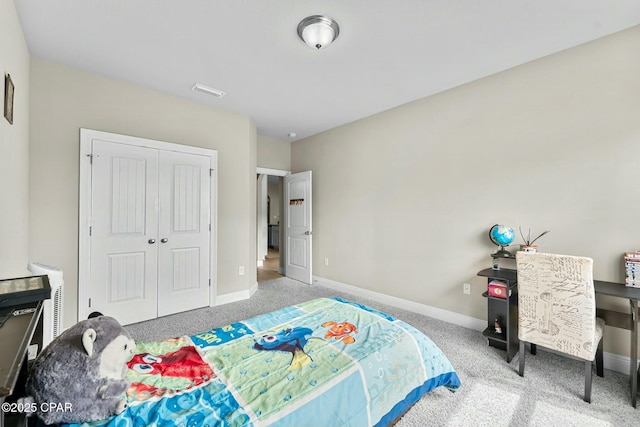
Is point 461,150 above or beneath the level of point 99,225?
above

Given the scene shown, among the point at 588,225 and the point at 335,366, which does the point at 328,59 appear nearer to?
the point at 335,366

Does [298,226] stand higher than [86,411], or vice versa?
[298,226]

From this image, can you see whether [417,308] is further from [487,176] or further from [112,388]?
[112,388]

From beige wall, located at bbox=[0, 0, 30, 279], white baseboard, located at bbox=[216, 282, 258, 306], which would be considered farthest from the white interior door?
beige wall, located at bbox=[0, 0, 30, 279]

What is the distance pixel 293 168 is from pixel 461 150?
316 cm

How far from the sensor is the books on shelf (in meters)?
2.05

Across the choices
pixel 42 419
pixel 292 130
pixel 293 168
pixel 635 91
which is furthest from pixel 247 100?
pixel 635 91

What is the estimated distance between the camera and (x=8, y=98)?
5.70 feet

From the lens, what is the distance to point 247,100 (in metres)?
3.54

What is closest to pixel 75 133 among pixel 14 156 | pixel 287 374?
pixel 14 156

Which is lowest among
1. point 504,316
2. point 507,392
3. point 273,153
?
point 507,392

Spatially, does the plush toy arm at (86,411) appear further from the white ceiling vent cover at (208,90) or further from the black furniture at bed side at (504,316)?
the white ceiling vent cover at (208,90)

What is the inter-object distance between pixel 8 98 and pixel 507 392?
12.7 feet

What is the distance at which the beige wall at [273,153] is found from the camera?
5.04 metres
